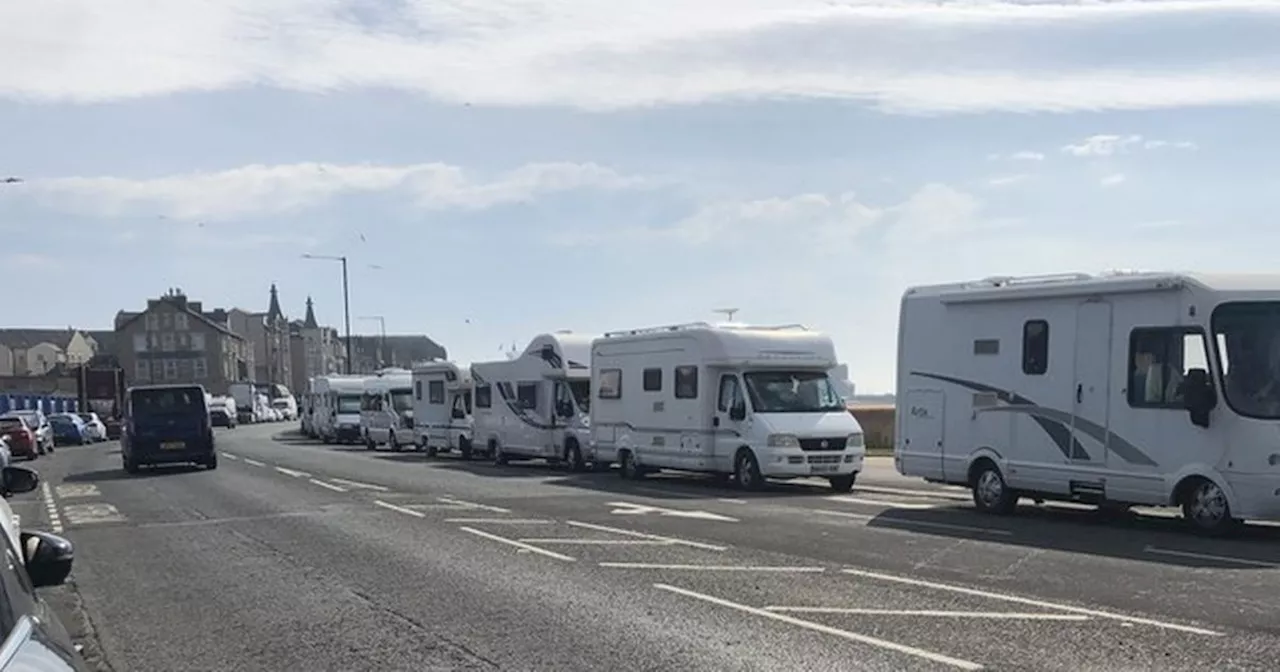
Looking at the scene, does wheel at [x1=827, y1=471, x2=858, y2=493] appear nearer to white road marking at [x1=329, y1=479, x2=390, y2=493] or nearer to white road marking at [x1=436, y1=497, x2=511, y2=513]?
white road marking at [x1=436, y1=497, x2=511, y2=513]

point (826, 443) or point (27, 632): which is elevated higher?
point (27, 632)

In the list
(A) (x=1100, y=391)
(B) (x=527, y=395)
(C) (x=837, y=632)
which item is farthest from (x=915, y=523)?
(B) (x=527, y=395)

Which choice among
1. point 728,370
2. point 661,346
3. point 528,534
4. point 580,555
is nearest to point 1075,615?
point 580,555

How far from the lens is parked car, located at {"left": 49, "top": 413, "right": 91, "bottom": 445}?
60062mm

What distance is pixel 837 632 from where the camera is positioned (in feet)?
30.6

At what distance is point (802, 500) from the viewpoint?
20781 mm

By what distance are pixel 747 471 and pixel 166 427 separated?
16.5 metres

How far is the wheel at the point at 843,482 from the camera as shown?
23.0m

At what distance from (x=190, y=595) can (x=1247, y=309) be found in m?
11.8

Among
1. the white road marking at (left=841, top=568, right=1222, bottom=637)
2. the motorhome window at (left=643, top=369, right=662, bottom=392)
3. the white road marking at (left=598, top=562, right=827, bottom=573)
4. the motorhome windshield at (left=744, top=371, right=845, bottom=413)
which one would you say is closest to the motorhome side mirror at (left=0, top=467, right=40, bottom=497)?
the white road marking at (left=598, top=562, right=827, bottom=573)

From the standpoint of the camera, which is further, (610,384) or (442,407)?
(442,407)

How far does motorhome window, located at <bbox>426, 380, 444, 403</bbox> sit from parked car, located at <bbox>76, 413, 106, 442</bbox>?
28.1 meters

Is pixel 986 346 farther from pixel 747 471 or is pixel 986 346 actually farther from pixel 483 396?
pixel 483 396

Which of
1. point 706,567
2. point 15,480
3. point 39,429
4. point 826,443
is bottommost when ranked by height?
point 39,429
